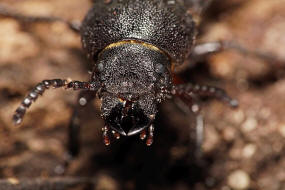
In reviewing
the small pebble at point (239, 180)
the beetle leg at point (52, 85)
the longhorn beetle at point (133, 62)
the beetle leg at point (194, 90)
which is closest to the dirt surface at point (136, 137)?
the small pebble at point (239, 180)

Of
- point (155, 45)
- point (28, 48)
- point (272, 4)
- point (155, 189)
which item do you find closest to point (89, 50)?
point (155, 45)

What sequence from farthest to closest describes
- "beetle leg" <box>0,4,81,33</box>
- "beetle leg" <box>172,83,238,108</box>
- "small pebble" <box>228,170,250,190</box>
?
"beetle leg" <box>0,4,81,33</box> < "small pebble" <box>228,170,250,190</box> < "beetle leg" <box>172,83,238,108</box>

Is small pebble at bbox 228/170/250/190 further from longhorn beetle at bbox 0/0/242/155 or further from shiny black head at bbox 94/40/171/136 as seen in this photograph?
shiny black head at bbox 94/40/171/136

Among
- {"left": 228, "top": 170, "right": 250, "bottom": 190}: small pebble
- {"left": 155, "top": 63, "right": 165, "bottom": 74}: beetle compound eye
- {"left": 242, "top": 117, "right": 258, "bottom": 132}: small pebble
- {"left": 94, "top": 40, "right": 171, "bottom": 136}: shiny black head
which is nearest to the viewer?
{"left": 94, "top": 40, "right": 171, "bottom": 136}: shiny black head

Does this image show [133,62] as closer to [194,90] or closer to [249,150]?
[194,90]

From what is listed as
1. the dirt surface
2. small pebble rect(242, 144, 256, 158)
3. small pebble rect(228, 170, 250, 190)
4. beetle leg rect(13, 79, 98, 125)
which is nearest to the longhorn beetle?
beetle leg rect(13, 79, 98, 125)

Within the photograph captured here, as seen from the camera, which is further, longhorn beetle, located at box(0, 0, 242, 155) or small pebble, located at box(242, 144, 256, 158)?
small pebble, located at box(242, 144, 256, 158)

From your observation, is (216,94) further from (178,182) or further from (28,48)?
(28,48)

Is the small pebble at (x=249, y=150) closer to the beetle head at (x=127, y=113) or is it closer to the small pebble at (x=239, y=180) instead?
the small pebble at (x=239, y=180)
